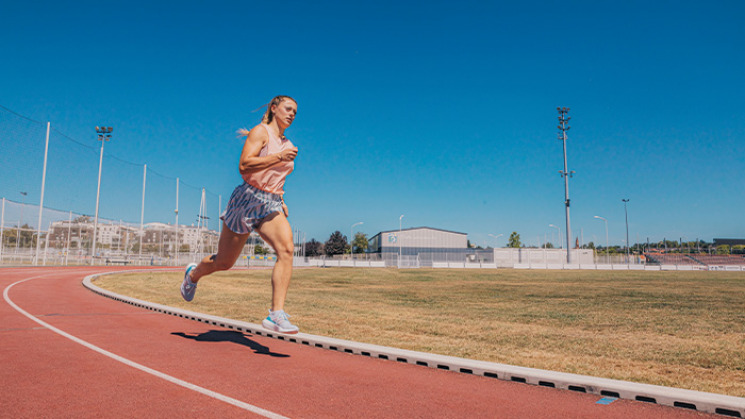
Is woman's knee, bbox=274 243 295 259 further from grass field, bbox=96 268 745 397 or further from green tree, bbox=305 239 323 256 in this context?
green tree, bbox=305 239 323 256

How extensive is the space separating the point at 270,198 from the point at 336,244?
107 metres

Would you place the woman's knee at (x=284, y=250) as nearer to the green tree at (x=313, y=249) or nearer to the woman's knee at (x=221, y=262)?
the woman's knee at (x=221, y=262)

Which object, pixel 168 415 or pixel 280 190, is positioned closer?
pixel 168 415

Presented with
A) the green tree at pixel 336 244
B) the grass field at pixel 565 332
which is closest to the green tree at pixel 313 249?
the green tree at pixel 336 244

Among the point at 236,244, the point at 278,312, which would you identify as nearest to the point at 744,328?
the point at 278,312

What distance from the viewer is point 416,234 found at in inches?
3907

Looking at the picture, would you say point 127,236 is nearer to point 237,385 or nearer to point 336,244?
point 237,385

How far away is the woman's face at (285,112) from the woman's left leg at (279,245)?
1027mm

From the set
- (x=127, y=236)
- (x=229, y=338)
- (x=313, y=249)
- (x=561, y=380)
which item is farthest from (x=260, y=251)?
(x=561, y=380)

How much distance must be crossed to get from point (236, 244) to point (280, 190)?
2.69 ft

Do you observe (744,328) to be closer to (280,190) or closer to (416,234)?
(280,190)

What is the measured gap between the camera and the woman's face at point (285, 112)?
5.01 meters

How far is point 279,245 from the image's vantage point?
4.81 metres

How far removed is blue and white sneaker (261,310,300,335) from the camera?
4684mm
